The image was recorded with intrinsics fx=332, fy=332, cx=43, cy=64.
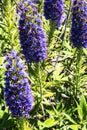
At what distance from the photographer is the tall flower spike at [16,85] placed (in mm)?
2752

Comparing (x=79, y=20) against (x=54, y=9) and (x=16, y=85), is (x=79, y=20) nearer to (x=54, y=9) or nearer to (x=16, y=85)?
(x=54, y=9)

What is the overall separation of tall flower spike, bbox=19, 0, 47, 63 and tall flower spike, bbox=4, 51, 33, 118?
0.56 metres

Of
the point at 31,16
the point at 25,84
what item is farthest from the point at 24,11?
the point at 25,84

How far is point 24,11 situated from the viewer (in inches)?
128

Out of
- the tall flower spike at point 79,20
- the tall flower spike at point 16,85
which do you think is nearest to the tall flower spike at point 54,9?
the tall flower spike at point 79,20

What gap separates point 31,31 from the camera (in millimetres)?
3301

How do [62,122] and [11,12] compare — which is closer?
[62,122]

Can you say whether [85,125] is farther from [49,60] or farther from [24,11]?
[49,60]

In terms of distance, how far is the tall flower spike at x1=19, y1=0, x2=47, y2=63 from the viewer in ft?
10.6

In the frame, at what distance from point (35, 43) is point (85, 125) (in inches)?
38.2

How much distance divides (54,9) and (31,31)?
0.91 m

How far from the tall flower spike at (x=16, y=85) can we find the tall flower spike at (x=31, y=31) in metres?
0.56

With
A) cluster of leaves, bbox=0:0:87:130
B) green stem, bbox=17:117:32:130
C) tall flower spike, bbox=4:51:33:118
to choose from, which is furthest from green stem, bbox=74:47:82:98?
tall flower spike, bbox=4:51:33:118

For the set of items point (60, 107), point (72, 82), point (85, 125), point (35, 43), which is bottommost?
point (85, 125)
